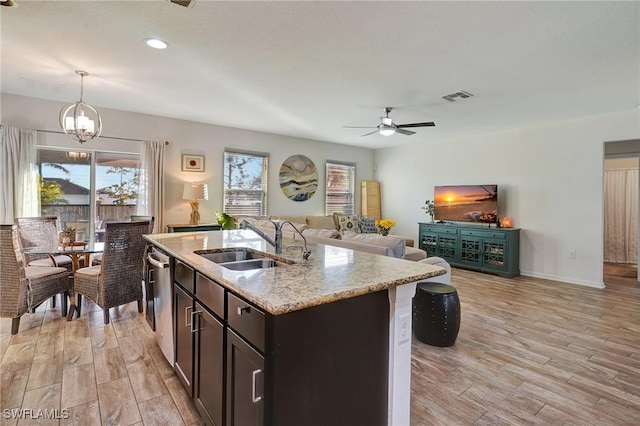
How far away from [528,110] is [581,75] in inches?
50.6

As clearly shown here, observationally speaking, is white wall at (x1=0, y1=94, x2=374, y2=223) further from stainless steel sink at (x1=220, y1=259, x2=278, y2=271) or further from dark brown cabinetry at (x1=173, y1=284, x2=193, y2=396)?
stainless steel sink at (x1=220, y1=259, x2=278, y2=271)

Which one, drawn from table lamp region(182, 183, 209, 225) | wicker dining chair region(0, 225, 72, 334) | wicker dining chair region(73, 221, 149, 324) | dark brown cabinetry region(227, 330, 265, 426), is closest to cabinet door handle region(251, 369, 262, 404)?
dark brown cabinetry region(227, 330, 265, 426)

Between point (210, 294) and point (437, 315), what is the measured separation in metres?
2.05

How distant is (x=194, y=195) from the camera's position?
17.3 feet

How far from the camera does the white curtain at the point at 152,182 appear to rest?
520 cm

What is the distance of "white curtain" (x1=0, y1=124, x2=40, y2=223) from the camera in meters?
4.25

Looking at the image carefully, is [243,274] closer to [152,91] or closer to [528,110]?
[152,91]

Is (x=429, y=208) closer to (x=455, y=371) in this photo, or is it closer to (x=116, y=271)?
(x=455, y=371)

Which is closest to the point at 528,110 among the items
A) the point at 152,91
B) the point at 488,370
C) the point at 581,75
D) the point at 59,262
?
the point at 581,75

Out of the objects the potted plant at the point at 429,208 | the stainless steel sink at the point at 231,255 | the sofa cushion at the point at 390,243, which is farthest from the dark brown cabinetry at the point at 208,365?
the potted plant at the point at 429,208

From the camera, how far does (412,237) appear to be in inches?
296

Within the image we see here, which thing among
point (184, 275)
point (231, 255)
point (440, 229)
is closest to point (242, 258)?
point (231, 255)

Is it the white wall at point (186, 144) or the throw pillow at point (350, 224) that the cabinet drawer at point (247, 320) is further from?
the throw pillow at point (350, 224)

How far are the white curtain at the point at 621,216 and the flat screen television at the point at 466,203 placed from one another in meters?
3.24
